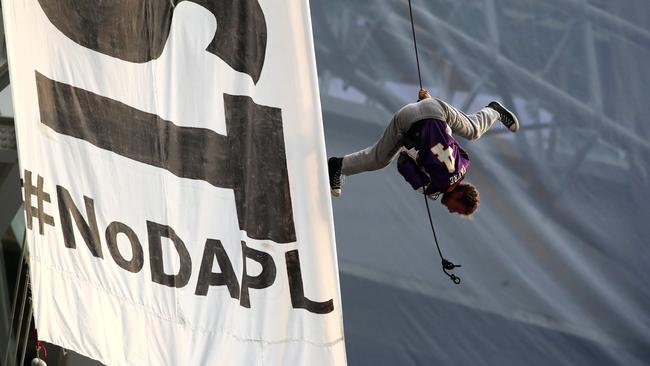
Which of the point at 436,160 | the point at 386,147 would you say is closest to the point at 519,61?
the point at 386,147

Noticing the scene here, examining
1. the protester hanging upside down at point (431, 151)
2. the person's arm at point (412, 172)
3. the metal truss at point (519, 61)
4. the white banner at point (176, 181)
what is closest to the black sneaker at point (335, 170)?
the protester hanging upside down at point (431, 151)

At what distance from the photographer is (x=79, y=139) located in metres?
5.34

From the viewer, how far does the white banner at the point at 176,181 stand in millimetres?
4672

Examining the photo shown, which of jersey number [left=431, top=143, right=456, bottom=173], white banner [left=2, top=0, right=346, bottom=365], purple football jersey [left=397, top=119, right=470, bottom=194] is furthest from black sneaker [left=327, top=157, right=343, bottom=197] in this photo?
white banner [left=2, top=0, right=346, bottom=365]

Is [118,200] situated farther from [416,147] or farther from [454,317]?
[454,317]

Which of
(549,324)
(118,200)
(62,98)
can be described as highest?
(62,98)

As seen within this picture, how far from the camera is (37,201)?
5.55m

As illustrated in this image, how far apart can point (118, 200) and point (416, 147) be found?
1455mm

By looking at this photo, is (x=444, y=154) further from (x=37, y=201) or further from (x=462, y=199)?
(x=37, y=201)

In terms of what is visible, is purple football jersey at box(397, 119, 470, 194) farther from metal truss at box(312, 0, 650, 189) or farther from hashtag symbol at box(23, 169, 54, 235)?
metal truss at box(312, 0, 650, 189)

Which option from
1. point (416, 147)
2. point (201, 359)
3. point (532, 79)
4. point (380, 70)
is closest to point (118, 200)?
point (201, 359)

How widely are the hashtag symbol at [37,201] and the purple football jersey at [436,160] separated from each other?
182 cm

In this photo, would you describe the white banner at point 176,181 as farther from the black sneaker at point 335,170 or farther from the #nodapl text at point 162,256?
the black sneaker at point 335,170

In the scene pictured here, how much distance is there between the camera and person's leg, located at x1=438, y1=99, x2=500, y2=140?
539 cm
